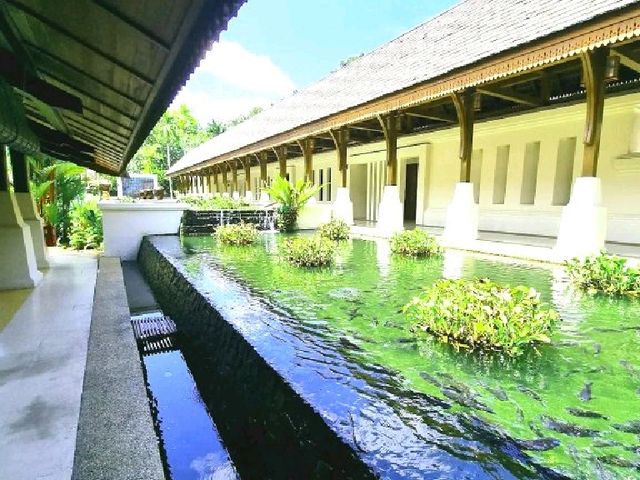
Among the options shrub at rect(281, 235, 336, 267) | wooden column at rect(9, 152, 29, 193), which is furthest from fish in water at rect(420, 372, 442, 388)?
wooden column at rect(9, 152, 29, 193)

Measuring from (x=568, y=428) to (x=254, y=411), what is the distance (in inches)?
77.9

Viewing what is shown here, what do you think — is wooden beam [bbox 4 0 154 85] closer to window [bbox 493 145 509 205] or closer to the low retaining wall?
the low retaining wall

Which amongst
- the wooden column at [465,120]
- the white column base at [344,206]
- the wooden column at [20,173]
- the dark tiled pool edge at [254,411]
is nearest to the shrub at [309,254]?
the dark tiled pool edge at [254,411]

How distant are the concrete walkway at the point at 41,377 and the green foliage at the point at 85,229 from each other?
5.55 m

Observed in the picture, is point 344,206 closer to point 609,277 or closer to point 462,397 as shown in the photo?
point 609,277

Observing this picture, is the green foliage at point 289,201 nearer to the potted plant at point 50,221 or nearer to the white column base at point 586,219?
the potted plant at point 50,221

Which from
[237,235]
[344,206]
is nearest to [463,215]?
[344,206]

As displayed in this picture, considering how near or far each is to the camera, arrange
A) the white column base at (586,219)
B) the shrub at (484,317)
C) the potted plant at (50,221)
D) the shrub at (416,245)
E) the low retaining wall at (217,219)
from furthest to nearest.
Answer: the low retaining wall at (217,219), the potted plant at (50,221), the shrub at (416,245), the white column base at (586,219), the shrub at (484,317)

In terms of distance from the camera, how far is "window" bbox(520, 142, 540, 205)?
1060 cm

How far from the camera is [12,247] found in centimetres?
598

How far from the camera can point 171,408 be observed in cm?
382

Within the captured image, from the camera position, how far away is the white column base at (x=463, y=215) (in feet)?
28.5

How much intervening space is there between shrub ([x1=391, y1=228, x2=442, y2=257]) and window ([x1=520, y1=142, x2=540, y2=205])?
170 inches

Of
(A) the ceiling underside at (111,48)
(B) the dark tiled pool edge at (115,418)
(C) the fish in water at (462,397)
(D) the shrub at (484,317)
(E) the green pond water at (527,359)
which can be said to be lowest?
(B) the dark tiled pool edge at (115,418)
